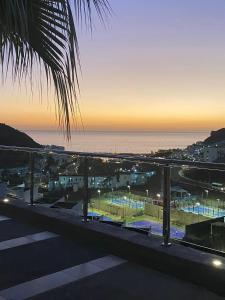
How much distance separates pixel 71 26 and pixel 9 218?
3.62 metres

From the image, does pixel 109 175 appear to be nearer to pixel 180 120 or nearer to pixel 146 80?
pixel 146 80

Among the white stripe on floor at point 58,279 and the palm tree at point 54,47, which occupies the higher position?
the palm tree at point 54,47

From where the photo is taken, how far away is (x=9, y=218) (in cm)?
529

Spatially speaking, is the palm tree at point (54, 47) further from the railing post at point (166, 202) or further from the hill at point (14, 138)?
the hill at point (14, 138)

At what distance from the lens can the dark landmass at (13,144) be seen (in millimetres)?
5625

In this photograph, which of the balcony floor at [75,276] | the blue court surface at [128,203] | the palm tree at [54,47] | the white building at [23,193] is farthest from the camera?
the white building at [23,193]

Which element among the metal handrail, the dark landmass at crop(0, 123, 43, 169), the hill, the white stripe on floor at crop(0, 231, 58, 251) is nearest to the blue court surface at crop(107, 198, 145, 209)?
the metal handrail

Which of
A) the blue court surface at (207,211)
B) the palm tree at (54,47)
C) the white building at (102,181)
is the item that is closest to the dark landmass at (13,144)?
the white building at (102,181)

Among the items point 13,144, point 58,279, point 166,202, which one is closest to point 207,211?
point 166,202

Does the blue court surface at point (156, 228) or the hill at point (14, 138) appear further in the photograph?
the hill at point (14, 138)

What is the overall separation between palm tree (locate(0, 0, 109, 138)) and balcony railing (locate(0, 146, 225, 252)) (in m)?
1.53

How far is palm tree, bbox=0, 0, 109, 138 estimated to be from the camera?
212cm

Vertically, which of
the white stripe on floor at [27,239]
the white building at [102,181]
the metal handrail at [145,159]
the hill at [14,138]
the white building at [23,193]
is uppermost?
the hill at [14,138]

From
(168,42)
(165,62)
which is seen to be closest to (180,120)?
(165,62)
